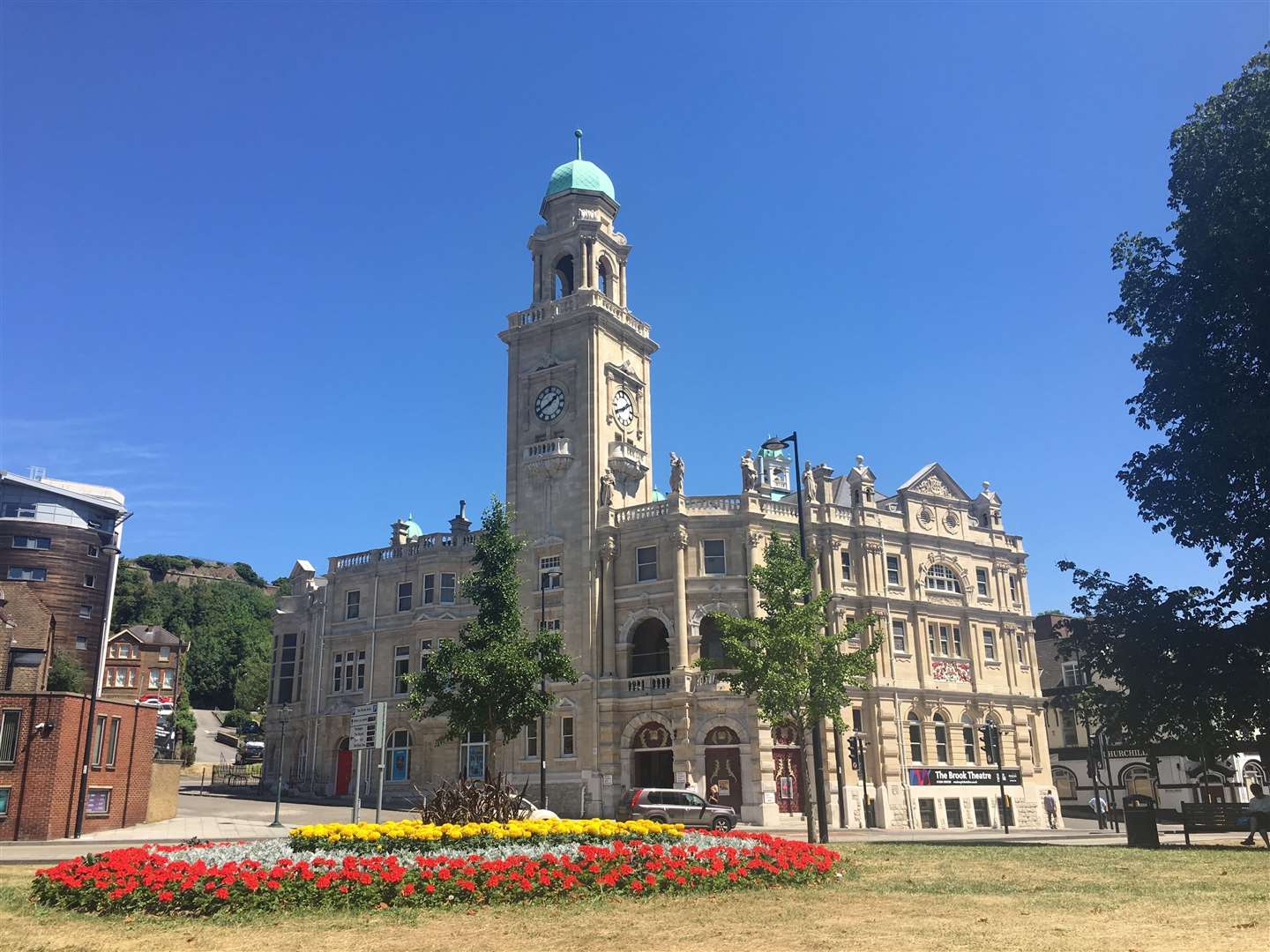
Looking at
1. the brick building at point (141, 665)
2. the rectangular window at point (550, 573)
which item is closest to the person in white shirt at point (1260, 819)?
the rectangular window at point (550, 573)

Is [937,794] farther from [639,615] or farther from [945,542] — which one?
[639,615]

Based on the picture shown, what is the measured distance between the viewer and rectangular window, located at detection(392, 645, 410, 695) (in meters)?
55.6

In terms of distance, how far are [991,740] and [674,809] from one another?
22439 millimetres

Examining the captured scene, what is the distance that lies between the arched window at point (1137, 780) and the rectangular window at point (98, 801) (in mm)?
58715

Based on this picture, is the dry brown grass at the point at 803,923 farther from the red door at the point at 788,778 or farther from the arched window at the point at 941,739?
the arched window at the point at 941,739

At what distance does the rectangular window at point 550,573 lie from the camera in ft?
166

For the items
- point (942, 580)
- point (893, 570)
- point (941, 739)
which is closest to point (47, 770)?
point (893, 570)

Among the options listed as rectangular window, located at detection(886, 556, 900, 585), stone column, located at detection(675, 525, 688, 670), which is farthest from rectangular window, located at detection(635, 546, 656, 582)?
rectangular window, located at detection(886, 556, 900, 585)

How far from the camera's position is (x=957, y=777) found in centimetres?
4688

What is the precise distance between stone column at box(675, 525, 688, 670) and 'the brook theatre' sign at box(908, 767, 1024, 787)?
1243 cm

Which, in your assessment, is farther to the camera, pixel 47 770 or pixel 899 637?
pixel 899 637

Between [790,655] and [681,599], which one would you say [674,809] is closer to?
[790,655]

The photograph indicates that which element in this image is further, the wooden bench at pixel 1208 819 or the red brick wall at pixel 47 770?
the red brick wall at pixel 47 770

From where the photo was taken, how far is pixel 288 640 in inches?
2510
